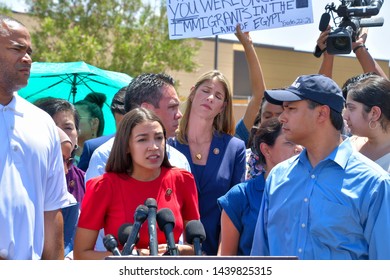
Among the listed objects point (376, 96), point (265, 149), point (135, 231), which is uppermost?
point (376, 96)

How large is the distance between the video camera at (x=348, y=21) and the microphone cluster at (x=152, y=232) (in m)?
3.36

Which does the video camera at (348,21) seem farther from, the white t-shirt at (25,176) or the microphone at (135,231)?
the microphone at (135,231)

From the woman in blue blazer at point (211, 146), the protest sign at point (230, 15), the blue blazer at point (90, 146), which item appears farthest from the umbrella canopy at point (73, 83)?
the woman in blue blazer at point (211, 146)

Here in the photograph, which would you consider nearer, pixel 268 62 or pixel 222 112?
pixel 222 112

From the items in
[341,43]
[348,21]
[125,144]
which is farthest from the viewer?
[348,21]

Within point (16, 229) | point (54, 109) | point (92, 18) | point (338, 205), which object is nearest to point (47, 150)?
point (16, 229)

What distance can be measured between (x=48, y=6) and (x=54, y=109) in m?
20.5

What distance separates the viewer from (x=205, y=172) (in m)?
5.76

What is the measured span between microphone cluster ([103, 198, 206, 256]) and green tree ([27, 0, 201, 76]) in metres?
22.2

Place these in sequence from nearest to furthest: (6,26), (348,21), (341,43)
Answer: (6,26), (341,43), (348,21)

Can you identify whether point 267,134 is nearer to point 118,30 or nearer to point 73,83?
point 73,83

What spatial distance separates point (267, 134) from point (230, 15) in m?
1.89

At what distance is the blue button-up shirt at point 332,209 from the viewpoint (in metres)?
3.90

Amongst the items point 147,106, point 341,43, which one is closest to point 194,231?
point 147,106
